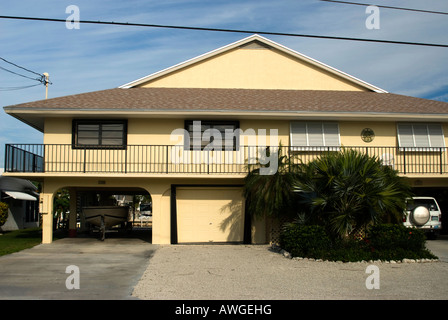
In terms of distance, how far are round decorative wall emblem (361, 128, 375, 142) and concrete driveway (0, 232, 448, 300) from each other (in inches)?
264

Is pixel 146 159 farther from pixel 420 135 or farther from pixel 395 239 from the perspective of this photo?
pixel 420 135

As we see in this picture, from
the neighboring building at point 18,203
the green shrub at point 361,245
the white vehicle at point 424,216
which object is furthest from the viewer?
the neighboring building at point 18,203

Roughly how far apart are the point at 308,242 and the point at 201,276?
159 inches

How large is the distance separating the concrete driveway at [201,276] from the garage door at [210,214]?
222cm

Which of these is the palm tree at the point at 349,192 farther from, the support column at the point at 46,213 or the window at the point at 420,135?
the support column at the point at 46,213

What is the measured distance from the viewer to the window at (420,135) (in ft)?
63.9

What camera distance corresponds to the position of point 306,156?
18.8 meters

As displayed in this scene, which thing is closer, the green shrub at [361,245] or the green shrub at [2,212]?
the green shrub at [361,245]

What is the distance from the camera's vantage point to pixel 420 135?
64.4 feet

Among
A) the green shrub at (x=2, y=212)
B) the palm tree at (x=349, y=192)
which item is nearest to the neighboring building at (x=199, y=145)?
the palm tree at (x=349, y=192)

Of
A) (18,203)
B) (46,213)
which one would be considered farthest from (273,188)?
(18,203)

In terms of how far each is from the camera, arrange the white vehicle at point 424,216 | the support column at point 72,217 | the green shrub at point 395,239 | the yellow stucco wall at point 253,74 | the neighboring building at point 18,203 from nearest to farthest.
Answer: the green shrub at point 395,239 < the white vehicle at point 424,216 < the support column at point 72,217 < the yellow stucco wall at point 253,74 < the neighboring building at point 18,203
